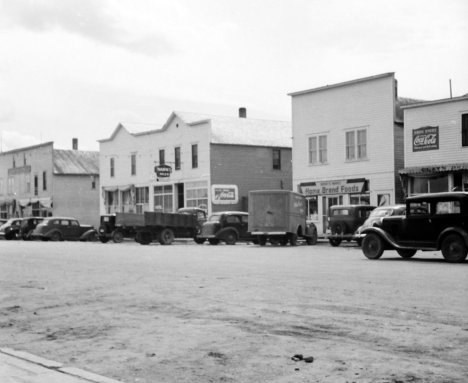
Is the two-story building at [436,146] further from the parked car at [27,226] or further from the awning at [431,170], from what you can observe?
the parked car at [27,226]

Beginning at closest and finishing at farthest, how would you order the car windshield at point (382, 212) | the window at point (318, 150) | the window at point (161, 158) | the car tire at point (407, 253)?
the car tire at point (407, 253)
the car windshield at point (382, 212)
the window at point (318, 150)
the window at point (161, 158)

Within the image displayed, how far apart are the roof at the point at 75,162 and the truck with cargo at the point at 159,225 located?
3886 centimetres

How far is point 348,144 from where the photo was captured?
4359cm

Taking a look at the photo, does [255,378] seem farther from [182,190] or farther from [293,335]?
[182,190]

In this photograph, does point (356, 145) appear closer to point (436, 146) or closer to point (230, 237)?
point (436, 146)

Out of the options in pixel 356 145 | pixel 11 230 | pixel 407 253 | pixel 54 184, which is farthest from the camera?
pixel 54 184

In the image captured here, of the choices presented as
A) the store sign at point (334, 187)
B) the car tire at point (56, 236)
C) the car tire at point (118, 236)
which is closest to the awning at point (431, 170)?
the store sign at point (334, 187)

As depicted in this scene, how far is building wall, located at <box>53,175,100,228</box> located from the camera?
76.4 meters

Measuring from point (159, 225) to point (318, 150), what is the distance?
40.4 feet

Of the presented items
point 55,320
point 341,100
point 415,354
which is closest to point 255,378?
point 415,354

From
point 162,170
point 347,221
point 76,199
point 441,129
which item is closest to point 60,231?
point 162,170

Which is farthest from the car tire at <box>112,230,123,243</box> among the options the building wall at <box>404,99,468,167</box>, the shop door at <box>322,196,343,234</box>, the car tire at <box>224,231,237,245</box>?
the building wall at <box>404,99,468,167</box>

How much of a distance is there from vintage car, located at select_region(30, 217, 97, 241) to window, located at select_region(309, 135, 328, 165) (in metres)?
14.5

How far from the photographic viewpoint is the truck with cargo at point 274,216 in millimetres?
34500
